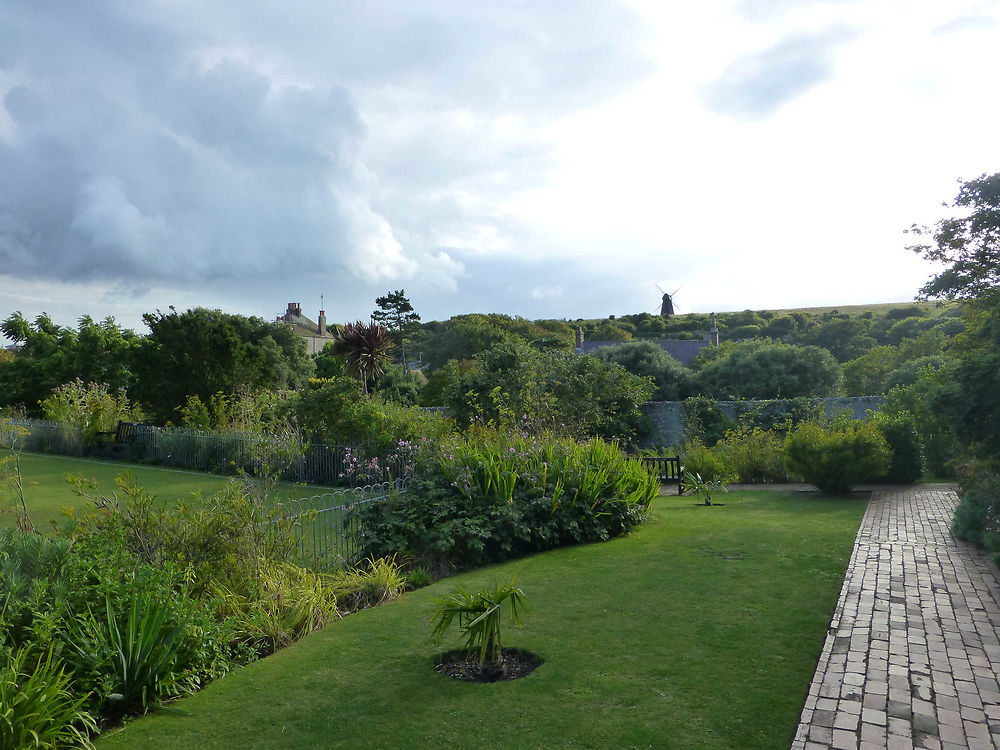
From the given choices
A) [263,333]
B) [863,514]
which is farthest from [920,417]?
[263,333]

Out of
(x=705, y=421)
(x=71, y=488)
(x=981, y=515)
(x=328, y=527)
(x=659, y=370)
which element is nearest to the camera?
Result: (x=981, y=515)

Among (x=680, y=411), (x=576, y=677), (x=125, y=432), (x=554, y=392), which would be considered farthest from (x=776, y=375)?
(x=576, y=677)

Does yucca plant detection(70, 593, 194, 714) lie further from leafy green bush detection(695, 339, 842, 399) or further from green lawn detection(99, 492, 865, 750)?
leafy green bush detection(695, 339, 842, 399)

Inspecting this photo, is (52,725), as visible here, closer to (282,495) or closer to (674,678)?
(674,678)

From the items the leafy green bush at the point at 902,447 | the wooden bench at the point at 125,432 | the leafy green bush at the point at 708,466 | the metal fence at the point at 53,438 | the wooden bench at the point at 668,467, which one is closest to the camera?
the leafy green bush at the point at 902,447

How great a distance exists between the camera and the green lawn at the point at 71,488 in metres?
11.5

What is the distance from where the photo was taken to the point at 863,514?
10969 millimetres

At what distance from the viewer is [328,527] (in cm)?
891

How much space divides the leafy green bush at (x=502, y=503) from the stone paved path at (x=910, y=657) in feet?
10.3

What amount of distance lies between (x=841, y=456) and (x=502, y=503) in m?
7.74

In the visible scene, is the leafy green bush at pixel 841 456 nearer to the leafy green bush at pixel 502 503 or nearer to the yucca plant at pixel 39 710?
the leafy green bush at pixel 502 503

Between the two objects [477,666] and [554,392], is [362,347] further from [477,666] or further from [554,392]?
[477,666]

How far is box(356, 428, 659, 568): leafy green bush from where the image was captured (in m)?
7.89

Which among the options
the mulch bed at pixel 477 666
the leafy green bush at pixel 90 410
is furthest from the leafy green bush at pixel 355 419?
the mulch bed at pixel 477 666
